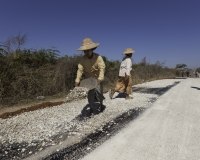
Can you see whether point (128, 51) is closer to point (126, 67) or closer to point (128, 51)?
point (128, 51)

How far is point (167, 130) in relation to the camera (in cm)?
373

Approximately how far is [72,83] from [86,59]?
510 cm

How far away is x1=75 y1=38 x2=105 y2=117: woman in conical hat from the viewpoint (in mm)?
4590

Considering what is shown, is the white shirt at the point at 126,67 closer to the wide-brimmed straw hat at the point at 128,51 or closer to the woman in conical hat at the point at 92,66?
the wide-brimmed straw hat at the point at 128,51

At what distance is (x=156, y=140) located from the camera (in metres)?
3.25

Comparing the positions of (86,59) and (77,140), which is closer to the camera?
(77,140)

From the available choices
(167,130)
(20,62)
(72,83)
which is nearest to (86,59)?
(167,130)

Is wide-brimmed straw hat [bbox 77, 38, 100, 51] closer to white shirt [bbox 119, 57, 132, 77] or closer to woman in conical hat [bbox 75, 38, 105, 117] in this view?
woman in conical hat [bbox 75, 38, 105, 117]

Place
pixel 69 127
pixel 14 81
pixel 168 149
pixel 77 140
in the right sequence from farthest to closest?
pixel 14 81, pixel 69 127, pixel 77 140, pixel 168 149

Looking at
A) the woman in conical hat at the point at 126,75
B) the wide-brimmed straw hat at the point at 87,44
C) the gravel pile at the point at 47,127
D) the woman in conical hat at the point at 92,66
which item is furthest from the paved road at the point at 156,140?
the woman in conical hat at the point at 126,75

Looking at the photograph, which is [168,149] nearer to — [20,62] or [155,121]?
[155,121]

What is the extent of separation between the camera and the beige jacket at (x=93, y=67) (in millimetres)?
4688

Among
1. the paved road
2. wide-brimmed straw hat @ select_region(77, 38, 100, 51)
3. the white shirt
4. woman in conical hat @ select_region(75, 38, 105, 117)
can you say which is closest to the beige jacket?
woman in conical hat @ select_region(75, 38, 105, 117)

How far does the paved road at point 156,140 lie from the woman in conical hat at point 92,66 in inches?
49.5
